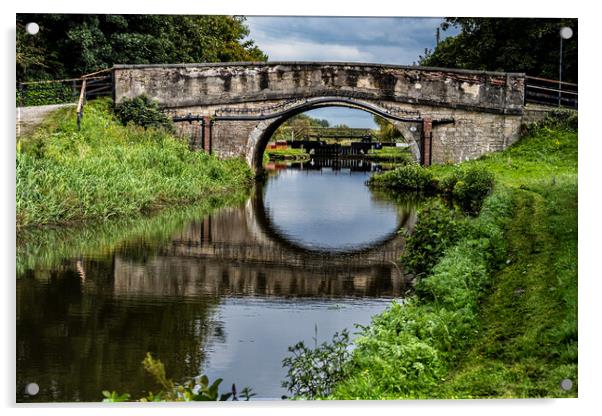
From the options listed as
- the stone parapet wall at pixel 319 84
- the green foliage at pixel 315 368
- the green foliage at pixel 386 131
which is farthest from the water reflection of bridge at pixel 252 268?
the green foliage at pixel 386 131

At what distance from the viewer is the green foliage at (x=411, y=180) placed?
1505cm

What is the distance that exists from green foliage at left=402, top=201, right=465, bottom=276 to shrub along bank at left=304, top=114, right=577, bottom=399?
0.04m

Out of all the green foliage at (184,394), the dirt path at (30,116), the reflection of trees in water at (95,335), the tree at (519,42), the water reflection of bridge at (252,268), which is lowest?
the green foliage at (184,394)

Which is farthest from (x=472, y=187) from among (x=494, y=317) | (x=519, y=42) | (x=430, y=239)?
(x=494, y=317)

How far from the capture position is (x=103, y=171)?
41.4 feet

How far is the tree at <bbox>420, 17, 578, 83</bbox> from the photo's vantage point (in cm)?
761

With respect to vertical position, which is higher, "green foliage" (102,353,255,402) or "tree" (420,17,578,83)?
"tree" (420,17,578,83)

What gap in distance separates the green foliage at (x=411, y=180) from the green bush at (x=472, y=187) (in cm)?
120

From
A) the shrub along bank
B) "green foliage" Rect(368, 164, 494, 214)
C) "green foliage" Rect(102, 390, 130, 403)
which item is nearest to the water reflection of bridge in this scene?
the shrub along bank

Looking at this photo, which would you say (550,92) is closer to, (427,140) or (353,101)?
(353,101)

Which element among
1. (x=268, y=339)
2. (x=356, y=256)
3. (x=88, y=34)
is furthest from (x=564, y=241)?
(x=88, y=34)

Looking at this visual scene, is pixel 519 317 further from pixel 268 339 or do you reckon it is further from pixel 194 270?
pixel 194 270

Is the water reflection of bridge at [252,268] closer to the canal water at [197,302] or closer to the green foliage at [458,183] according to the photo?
the canal water at [197,302]

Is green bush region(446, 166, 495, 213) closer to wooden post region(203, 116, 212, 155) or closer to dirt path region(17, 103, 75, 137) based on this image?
wooden post region(203, 116, 212, 155)
